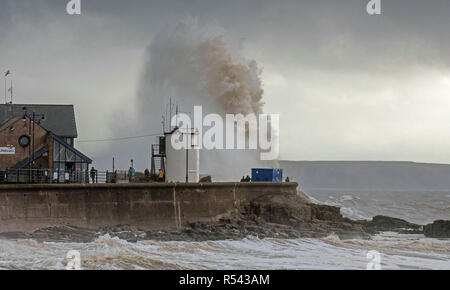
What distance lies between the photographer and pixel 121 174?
41.4m

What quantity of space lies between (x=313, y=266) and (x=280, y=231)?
316 inches

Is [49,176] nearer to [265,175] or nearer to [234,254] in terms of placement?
[234,254]

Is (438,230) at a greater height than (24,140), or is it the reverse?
(24,140)

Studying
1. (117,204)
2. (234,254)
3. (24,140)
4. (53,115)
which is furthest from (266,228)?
(53,115)

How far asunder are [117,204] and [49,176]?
3999mm

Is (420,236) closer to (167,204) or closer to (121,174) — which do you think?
(167,204)

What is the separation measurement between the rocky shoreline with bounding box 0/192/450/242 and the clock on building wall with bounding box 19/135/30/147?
636cm

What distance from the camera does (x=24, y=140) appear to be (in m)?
39.2

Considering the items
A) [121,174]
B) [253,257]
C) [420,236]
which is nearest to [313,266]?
[253,257]


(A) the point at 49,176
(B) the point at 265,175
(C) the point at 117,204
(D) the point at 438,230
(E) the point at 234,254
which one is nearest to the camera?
(E) the point at 234,254

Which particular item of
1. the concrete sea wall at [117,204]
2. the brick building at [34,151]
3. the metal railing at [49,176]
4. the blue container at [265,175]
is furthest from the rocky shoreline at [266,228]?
the brick building at [34,151]

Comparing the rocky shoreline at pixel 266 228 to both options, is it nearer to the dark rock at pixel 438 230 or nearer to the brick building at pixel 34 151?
the dark rock at pixel 438 230

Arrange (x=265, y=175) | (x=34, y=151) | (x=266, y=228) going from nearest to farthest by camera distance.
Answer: (x=266, y=228) → (x=34, y=151) → (x=265, y=175)
